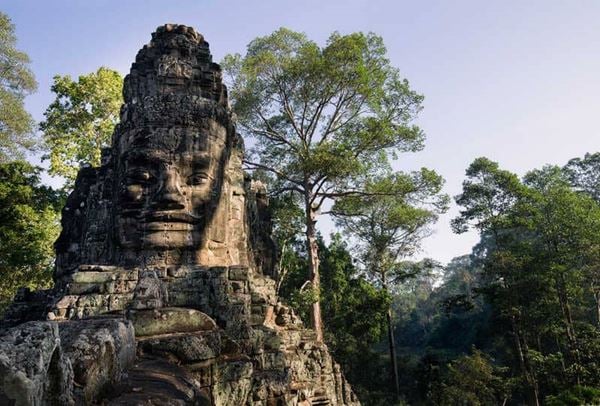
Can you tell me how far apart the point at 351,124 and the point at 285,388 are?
507 inches

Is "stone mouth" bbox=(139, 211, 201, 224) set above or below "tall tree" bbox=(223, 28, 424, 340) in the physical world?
below

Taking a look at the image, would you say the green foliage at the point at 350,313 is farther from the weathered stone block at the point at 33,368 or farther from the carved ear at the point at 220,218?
the weathered stone block at the point at 33,368

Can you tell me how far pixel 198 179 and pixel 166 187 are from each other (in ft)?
1.87

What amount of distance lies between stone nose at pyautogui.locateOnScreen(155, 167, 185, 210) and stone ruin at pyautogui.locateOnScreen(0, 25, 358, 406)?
0.06 feet

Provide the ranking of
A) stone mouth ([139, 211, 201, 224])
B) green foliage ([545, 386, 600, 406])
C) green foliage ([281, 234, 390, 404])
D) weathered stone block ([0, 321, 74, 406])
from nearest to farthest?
weathered stone block ([0, 321, 74, 406]) → stone mouth ([139, 211, 201, 224]) → green foliage ([545, 386, 600, 406]) → green foliage ([281, 234, 390, 404])

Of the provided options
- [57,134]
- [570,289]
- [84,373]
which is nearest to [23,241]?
[57,134]

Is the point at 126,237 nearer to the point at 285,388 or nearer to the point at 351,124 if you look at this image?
the point at 285,388

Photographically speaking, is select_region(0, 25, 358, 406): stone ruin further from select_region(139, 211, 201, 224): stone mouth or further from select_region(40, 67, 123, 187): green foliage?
select_region(40, 67, 123, 187): green foliage

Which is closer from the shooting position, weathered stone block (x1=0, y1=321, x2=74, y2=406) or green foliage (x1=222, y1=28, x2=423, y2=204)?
weathered stone block (x1=0, y1=321, x2=74, y2=406)

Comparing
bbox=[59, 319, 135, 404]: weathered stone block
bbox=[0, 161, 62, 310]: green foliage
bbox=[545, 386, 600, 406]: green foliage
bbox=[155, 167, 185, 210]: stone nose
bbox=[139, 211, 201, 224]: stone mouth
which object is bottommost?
bbox=[545, 386, 600, 406]: green foliage

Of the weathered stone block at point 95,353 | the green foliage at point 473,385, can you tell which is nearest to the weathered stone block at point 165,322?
the weathered stone block at point 95,353

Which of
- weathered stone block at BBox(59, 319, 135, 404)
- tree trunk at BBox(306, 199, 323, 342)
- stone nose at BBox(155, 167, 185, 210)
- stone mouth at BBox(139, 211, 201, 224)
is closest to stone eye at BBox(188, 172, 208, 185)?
stone nose at BBox(155, 167, 185, 210)

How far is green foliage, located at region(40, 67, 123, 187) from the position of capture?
15594 millimetres

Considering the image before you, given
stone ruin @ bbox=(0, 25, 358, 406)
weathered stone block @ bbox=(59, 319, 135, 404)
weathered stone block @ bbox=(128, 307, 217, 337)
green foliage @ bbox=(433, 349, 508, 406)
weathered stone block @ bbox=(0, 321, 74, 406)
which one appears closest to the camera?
weathered stone block @ bbox=(0, 321, 74, 406)
